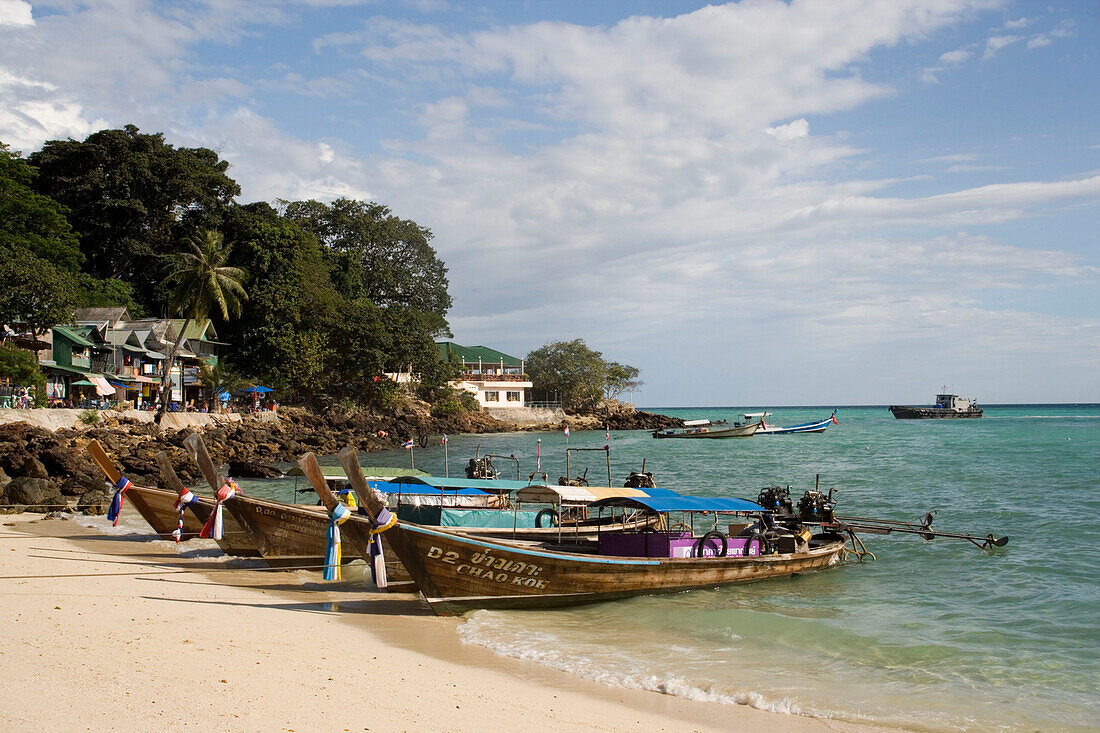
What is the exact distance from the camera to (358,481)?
33.3ft

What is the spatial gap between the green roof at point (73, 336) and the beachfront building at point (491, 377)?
37847 mm

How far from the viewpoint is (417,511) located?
15781 millimetres

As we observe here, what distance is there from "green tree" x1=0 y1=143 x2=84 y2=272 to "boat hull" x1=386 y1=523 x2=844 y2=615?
41.8 m

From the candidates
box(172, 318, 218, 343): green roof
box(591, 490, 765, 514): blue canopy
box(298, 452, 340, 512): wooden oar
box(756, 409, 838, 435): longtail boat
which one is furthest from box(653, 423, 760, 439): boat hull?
box(298, 452, 340, 512): wooden oar

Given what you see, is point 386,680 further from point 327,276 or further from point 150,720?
point 327,276

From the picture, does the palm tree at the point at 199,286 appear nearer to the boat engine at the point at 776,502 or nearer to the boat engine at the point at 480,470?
the boat engine at the point at 480,470

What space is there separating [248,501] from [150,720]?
352 inches

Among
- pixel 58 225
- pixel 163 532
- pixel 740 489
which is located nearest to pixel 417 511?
pixel 163 532

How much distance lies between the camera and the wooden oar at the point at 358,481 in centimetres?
995

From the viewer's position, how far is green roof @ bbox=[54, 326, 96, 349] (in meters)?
41.5

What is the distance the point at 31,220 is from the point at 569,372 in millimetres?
59783

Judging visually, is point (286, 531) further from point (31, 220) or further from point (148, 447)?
point (31, 220)

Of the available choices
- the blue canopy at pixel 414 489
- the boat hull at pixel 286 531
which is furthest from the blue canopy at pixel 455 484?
the boat hull at pixel 286 531

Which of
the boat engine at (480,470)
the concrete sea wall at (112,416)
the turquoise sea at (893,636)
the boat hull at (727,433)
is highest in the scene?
the concrete sea wall at (112,416)
